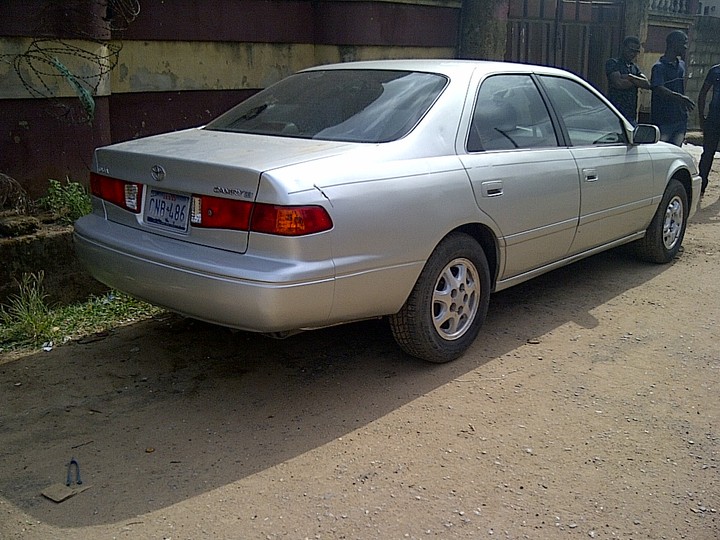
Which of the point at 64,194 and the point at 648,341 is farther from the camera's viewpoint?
the point at 64,194

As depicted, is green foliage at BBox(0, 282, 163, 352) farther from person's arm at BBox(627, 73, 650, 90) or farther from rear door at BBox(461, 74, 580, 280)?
person's arm at BBox(627, 73, 650, 90)

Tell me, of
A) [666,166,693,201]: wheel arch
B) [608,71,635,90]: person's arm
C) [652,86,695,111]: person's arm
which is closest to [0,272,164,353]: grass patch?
[666,166,693,201]: wheel arch

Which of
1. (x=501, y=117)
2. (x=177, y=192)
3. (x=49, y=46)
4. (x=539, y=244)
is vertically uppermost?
(x=49, y=46)

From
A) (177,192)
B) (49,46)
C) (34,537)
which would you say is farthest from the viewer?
(49,46)

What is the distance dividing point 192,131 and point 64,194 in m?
1.41

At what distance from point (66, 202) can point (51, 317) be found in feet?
3.19

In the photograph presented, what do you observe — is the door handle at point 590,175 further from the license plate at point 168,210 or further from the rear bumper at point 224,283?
the license plate at point 168,210

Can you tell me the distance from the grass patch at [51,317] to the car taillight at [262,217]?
4.19 ft

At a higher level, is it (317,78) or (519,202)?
(317,78)

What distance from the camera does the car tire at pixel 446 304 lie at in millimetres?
4188

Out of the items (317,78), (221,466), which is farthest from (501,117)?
(221,466)

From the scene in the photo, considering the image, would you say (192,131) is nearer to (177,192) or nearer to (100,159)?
(100,159)

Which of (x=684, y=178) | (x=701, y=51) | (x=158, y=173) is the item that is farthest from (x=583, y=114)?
(x=701, y=51)

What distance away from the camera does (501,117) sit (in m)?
4.79
